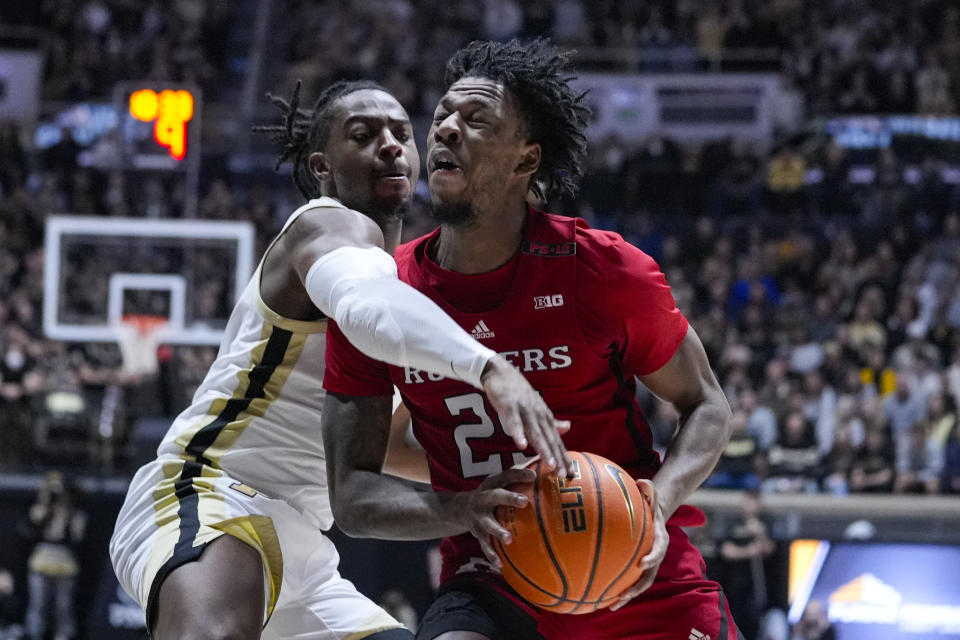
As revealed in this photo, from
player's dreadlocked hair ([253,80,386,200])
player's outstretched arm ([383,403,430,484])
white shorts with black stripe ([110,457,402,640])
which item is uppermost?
player's dreadlocked hair ([253,80,386,200])

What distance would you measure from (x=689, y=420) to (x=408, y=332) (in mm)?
927

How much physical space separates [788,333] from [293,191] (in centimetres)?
644

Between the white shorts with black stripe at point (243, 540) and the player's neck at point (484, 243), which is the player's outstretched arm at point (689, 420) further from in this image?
the white shorts with black stripe at point (243, 540)

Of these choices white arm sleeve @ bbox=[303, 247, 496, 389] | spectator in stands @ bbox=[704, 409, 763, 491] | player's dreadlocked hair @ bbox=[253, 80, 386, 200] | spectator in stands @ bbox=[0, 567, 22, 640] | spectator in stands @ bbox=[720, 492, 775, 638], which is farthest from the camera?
spectator in stands @ bbox=[704, 409, 763, 491]

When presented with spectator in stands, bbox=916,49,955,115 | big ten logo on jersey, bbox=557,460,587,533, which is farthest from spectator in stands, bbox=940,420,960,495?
big ten logo on jersey, bbox=557,460,587,533

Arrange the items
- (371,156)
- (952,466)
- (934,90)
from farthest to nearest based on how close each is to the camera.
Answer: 1. (934,90)
2. (952,466)
3. (371,156)

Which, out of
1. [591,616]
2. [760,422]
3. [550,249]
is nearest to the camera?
[591,616]

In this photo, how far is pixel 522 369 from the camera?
340 centimetres

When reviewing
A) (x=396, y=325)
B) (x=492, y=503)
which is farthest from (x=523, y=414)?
(x=396, y=325)

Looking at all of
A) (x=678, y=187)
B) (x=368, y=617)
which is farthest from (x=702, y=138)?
(x=368, y=617)

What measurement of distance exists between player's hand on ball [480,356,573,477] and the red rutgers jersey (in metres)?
0.48

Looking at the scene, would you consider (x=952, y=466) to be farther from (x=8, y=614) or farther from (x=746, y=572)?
(x=8, y=614)

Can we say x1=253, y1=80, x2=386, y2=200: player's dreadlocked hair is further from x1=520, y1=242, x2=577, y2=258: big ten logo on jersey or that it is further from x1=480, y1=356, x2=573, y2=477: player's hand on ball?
x1=480, y1=356, x2=573, y2=477: player's hand on ball

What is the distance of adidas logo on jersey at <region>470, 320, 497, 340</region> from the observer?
3404mm
